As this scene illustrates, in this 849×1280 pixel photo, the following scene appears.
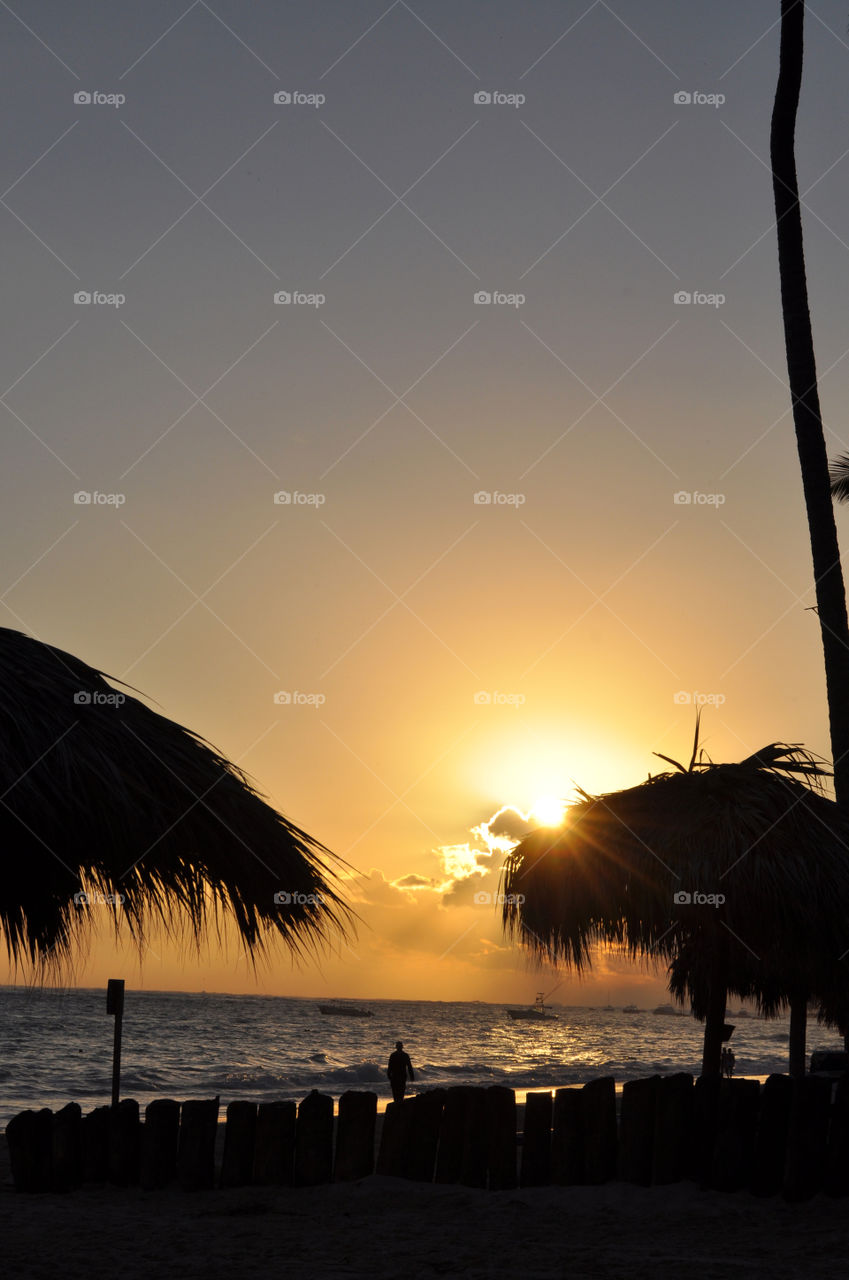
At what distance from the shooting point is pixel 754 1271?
22.5ft

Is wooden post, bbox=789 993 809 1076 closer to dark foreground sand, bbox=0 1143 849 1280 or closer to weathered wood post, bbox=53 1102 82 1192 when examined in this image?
dark foreground sand, bbox=0 1143 849 1280

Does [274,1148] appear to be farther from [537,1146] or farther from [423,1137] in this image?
[537,1146]

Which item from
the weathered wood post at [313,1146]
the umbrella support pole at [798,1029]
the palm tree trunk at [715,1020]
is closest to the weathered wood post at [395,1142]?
the weathered wood post at [313,1146]

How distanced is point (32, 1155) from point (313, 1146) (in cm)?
219

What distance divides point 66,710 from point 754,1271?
524cm

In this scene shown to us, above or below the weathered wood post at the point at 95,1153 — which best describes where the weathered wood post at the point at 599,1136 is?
above

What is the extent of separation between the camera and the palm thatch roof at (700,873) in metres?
10.3

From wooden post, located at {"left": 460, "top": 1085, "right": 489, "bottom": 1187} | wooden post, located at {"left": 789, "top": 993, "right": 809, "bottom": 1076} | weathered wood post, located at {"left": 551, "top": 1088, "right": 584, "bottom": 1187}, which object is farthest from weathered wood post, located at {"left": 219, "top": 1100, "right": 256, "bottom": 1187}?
wooden post, located at {"left": 789, "top": 993, "right": 809, "bottom": 1076}

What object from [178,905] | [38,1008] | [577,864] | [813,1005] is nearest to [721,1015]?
[577,864]

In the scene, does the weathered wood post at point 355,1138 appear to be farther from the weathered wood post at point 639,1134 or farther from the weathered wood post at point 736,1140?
the weathered wood post at point 736,1140

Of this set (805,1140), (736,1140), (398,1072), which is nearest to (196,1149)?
(736,1140)

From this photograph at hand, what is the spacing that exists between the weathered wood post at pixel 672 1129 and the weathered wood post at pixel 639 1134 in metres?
0.04

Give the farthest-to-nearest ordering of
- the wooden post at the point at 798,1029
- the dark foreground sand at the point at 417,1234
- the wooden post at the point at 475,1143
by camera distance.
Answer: the wooden post at the point at 798,1029
the wooden post at the point at 475,1143
the dark foreground sand at the point at 417,1234

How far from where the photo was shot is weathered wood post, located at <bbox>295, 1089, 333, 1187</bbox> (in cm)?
889
